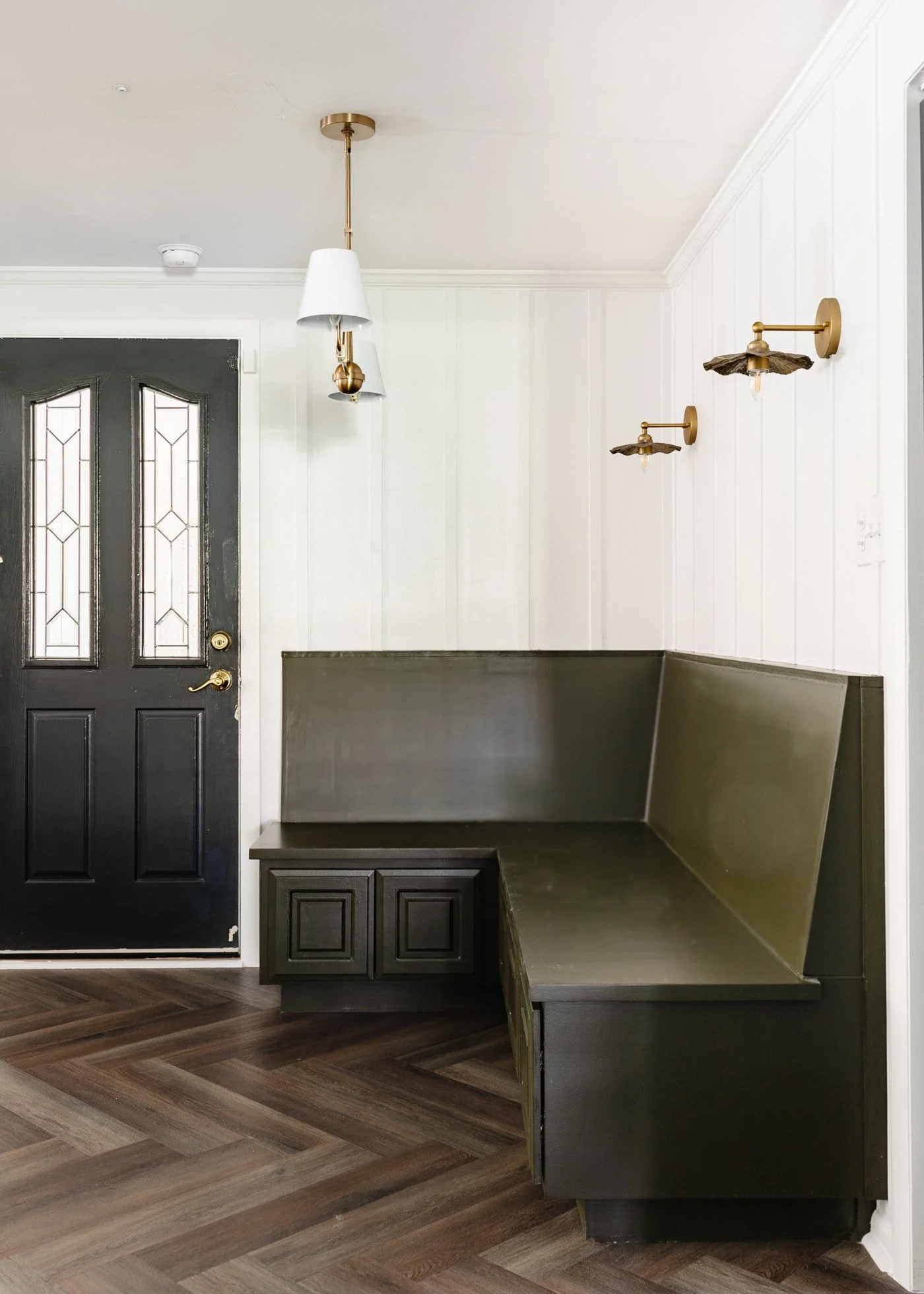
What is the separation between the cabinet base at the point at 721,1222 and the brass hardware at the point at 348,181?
90.0 inches

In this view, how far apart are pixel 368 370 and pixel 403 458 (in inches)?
23.4

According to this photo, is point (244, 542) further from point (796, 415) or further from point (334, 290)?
point (796, 415)

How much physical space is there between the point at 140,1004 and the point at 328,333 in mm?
2504

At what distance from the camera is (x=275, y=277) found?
159 inches

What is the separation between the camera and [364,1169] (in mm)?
2555

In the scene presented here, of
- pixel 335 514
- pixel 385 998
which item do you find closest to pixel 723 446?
pixel 335 514

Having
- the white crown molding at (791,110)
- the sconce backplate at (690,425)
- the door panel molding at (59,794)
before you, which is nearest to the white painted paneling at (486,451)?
the sconce backplate at (690,425)

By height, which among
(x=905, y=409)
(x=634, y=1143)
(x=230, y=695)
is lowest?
(x=634, y=1143)

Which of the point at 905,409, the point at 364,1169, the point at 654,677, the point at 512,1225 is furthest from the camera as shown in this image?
the point at 654,677

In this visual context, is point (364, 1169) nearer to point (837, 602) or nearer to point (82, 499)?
point (837, 602)

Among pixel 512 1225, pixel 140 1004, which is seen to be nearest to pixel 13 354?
pixel 140 1004

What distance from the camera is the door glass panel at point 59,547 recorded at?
406cm

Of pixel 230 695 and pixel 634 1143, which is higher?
pixel 230 695

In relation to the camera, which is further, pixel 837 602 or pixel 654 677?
pixel 654 677
